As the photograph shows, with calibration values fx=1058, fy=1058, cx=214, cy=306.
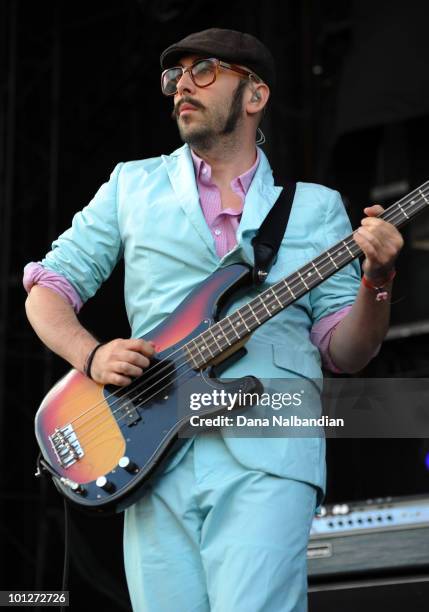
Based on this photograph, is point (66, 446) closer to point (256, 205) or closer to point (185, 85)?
point (256, 205)

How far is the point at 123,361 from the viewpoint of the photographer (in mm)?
2637

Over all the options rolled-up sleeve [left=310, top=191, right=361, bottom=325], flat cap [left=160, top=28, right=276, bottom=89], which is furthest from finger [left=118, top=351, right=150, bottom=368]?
flat cap [left=160, top=28, right=276, bottom=89]

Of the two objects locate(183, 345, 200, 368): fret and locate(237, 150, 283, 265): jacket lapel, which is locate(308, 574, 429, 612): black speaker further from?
locate(237, 150, 283, 265): jacket lapel

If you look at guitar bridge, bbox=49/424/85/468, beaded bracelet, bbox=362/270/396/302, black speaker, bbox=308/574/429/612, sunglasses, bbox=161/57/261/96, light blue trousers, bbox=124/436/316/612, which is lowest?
black speaker, bbox=308/574/429/612

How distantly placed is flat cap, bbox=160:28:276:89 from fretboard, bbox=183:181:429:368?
0.68 metres

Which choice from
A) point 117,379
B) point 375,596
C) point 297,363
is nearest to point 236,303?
point 297,363

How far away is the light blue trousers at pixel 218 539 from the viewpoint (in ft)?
7.75

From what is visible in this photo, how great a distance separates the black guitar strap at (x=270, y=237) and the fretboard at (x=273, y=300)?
0.19ft

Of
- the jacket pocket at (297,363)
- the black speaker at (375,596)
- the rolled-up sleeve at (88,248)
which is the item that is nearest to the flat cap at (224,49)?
the rolled-up sleeve at (88,248)

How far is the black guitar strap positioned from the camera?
2.71 metres

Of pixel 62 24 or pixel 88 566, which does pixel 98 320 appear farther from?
pixel 62 24

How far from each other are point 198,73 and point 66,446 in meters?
1.09

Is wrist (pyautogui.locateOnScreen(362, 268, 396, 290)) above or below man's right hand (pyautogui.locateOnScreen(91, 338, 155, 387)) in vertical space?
above

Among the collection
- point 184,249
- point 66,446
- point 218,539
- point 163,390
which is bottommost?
point 218,539
